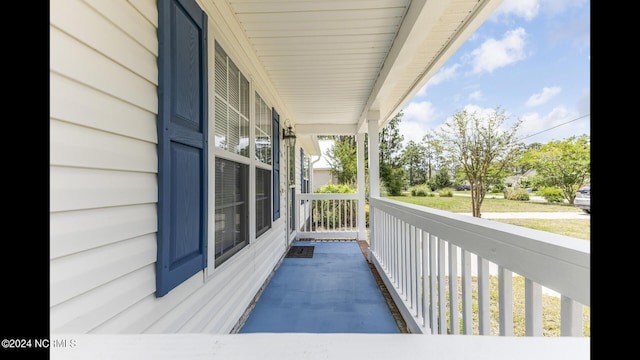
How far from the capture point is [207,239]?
1.82m

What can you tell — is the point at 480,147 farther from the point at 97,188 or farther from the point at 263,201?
the point at 97,188

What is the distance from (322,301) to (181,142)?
2.10 meters

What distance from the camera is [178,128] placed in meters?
1.48

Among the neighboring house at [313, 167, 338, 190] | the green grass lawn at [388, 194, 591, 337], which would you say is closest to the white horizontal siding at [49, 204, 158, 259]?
the green grass lawn at [388, 194, 591, 337]

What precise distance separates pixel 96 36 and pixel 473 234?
1.72 m

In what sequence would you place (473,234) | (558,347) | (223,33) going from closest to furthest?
(558,347)
(473,234)
(223,33)

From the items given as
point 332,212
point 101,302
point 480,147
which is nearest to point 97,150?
point 101,302

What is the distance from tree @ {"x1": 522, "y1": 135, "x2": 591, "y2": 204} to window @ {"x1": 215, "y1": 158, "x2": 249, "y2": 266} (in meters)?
2.02

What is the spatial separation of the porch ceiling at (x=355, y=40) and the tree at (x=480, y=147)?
1.12m

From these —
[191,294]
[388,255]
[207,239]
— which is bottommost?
[388,255]

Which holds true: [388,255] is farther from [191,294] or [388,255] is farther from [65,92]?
[65,92]

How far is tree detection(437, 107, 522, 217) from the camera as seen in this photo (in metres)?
3.55
